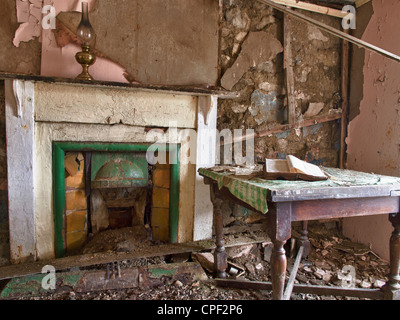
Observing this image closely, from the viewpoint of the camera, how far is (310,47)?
109 inches

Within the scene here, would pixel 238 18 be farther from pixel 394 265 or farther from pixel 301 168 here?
pixel 394 265

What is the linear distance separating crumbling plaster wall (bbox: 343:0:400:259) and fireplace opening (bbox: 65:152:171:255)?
2032mm

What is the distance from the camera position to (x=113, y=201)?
2.47 metres

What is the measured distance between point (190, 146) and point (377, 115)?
1.88m

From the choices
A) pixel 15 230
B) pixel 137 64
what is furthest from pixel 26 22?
pixel 15 230

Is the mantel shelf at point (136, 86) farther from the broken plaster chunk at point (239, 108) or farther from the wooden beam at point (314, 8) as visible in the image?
the wooden beam at point (314, 8)

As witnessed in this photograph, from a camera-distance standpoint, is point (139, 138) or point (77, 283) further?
point (139, 138)

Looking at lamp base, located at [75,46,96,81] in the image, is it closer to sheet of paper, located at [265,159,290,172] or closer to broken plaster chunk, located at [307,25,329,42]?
sheet of paper, located at [265,159,290,172]

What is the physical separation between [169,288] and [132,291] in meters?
0.26

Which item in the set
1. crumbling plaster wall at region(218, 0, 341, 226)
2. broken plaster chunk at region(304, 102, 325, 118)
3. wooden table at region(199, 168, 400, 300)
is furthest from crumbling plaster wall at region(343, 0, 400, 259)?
wooden table at region(199, 168, 400, 300)

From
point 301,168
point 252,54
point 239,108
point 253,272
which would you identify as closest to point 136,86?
point 239,108

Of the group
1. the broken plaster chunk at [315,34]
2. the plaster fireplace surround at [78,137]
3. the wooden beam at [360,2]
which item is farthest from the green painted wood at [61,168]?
the wooden beam at [360,2]

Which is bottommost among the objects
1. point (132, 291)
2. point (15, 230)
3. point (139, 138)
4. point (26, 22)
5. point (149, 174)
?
point (132, 291)
